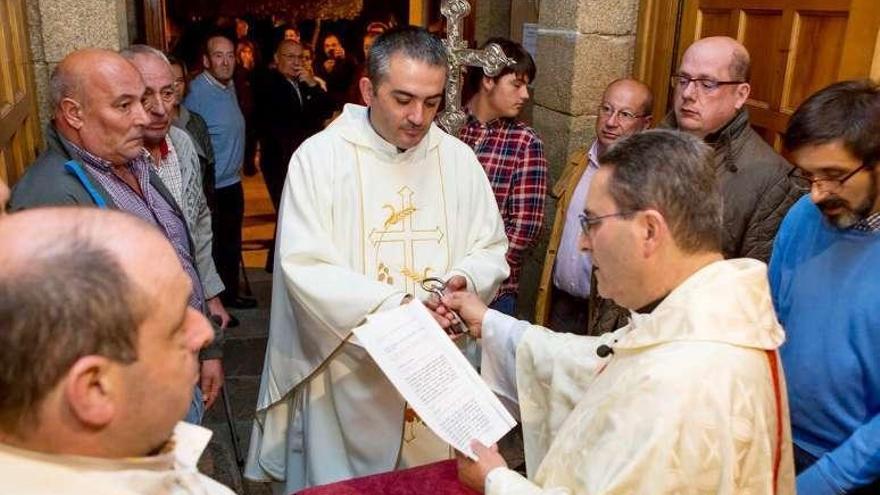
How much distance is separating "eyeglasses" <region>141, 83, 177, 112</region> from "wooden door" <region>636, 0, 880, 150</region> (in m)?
2.46

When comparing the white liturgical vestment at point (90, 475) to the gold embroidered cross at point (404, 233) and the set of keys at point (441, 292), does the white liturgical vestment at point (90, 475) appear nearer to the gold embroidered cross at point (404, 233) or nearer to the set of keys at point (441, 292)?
the set of keys at point (441, 292)

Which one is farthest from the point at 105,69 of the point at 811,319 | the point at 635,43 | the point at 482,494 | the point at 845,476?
the point at 635,43

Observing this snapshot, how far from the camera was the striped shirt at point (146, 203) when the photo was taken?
2.16 meters

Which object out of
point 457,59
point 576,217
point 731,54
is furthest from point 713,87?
point 457,59

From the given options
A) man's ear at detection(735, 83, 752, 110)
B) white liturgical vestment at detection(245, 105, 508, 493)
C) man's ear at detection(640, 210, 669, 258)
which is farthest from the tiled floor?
man's ear at detection(735, 83, 752, 110)

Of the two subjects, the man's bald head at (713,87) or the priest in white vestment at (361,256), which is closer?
the priest in white vestment at (361,256)

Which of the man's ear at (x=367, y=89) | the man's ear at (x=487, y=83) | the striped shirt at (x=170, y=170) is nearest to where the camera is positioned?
the man's ear at (x=367, y=89)

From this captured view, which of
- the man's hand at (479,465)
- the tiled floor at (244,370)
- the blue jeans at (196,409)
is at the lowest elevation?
the tiled floor at (244,370)

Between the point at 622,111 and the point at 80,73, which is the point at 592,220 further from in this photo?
the point at 622,111

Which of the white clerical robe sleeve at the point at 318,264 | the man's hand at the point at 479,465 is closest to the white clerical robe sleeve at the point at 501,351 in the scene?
the white clerical robe sleeve at the point at 318,264

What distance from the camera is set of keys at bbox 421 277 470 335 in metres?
2.24

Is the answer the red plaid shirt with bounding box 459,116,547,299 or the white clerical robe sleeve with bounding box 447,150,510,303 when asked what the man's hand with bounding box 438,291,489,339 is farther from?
the red plaid shirt with bounding box 459,116,547,299

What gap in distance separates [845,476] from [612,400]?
69 cm

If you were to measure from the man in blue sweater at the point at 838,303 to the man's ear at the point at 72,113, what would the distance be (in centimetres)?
200
